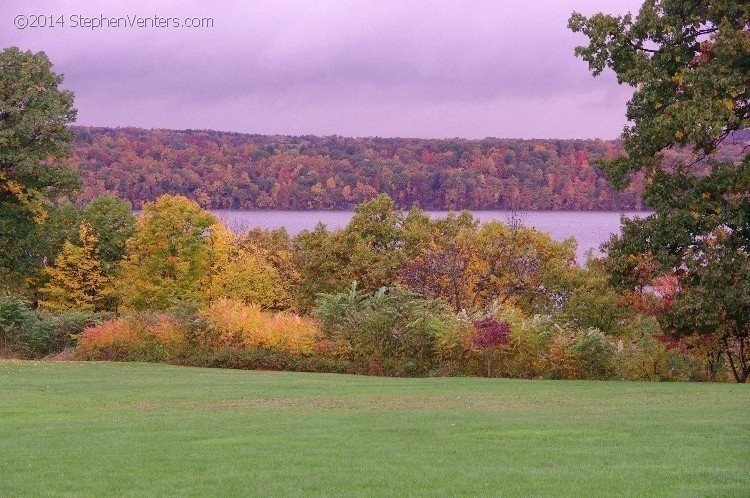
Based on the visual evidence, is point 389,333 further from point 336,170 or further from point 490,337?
point 336,170

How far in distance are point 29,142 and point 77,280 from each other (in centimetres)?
1252

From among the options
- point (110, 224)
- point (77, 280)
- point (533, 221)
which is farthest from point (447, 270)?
point (533, 221)

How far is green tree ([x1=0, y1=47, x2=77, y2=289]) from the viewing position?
129ft

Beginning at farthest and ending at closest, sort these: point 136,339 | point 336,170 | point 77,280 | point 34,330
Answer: point 336,170 < point 77,280 < point 34,330 < point 136,339

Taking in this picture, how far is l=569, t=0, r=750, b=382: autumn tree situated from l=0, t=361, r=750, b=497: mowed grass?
3.15 m

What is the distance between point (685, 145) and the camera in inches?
886

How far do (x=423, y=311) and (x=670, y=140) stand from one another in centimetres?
957

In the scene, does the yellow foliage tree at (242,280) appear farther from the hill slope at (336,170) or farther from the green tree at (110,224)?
the hill slope at (336,170)

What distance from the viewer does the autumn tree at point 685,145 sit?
69.4 ft

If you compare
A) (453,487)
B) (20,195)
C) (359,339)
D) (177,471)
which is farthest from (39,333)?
(453,487)

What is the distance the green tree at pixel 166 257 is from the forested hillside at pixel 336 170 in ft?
103

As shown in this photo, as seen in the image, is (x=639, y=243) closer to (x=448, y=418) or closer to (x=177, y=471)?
(x=448, y=418)

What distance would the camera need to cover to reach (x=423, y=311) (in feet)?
93.2

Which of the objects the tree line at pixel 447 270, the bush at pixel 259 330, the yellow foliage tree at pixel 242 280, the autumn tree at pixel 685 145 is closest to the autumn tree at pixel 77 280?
the tree line at pixel 447 270
